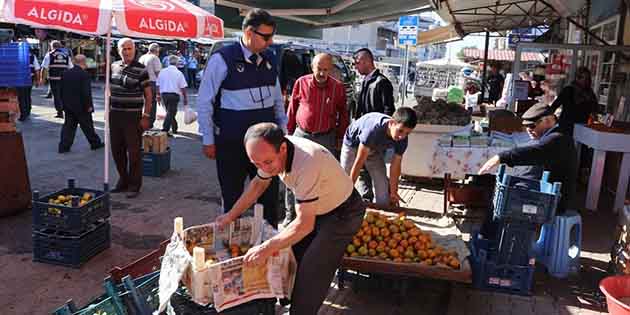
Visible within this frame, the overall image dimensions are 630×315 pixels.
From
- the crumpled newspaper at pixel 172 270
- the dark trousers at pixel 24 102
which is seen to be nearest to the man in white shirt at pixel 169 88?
the dark trousers at pixel 24 102

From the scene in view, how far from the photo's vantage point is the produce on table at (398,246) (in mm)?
3961

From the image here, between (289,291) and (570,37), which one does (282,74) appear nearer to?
(289,291)

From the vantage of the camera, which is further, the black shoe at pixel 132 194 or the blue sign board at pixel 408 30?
the blue sign board at pixel 408 30

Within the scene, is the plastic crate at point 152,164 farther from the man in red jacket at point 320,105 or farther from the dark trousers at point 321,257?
the dark trousers at point 321,257

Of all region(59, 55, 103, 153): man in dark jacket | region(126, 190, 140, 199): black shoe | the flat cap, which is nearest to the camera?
the flat cap

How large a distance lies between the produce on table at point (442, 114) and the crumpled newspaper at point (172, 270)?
5.15m

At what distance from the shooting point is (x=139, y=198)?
6.57 m

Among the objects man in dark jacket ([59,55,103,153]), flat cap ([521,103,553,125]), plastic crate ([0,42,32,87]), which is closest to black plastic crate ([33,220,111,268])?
plastic crate ([0,42,32,87])

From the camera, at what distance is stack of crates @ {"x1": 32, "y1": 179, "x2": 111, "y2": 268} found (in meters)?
4.41

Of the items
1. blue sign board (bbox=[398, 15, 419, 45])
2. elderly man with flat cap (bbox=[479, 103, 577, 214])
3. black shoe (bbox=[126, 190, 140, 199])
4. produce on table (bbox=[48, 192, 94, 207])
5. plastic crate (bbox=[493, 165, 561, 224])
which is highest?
blue sign board (bbox=[398, 15, 419, 45])

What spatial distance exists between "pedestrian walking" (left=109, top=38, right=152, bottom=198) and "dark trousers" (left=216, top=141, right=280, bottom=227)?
2.52 m

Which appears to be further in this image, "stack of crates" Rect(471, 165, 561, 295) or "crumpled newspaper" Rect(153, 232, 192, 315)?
"stack of crates" Rect(471, 165, 561, 295)

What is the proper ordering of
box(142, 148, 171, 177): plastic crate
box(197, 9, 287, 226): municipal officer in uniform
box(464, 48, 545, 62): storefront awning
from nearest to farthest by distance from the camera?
box(197, 9, 287, 226): municipal officer in uniform → box(142, 148, 171, 177): plastic crate → box(464, 48, 545, 62): storefront awning

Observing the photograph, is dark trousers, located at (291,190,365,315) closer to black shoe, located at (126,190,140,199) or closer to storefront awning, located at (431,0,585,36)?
black shoe, located at (126,190,140,199)
